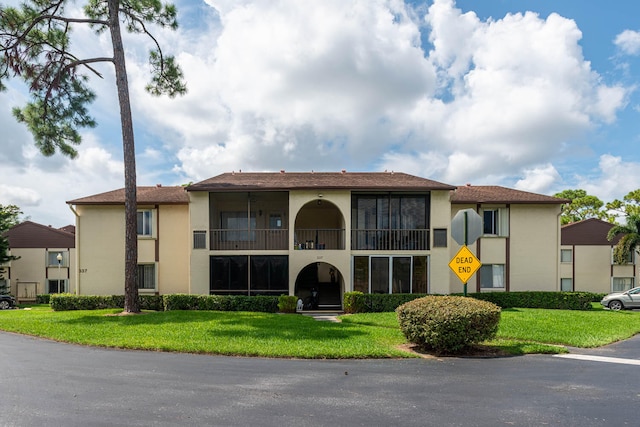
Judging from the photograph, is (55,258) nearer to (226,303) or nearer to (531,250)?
(226,303)

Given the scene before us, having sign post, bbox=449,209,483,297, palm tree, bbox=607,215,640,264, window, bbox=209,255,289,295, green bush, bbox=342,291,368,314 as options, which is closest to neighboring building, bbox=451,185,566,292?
green bush, bbox=342,291,368,314

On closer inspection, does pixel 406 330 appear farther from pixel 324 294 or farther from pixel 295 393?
pixel 324 294

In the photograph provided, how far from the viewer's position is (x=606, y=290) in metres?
28.0

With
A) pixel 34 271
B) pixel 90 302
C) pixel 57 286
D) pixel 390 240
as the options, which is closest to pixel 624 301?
pixel 390 240

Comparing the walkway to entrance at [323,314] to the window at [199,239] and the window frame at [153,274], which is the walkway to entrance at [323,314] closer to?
the window at [199,239]

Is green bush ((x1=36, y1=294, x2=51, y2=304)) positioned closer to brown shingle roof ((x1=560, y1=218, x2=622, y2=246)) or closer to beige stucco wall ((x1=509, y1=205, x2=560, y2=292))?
beige stucco wall ((x1=509, y1=205, x2=560, y2=292))

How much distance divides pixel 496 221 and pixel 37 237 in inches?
1372

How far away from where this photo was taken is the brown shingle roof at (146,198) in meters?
20.3

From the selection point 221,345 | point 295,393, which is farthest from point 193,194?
point 295,393

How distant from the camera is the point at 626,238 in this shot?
2559 cm

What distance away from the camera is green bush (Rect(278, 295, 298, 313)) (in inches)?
700

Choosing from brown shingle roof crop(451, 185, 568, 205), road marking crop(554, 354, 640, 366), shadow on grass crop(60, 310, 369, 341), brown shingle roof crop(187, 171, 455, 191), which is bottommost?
shadow on grass crop(60, 310, 369, 341)

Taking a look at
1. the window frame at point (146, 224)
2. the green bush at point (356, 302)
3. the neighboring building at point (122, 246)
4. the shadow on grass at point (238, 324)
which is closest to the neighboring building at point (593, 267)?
the green bush at point (356, 302)

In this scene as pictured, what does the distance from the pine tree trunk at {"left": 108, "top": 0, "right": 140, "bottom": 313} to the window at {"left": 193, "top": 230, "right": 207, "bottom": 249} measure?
2730 mm
